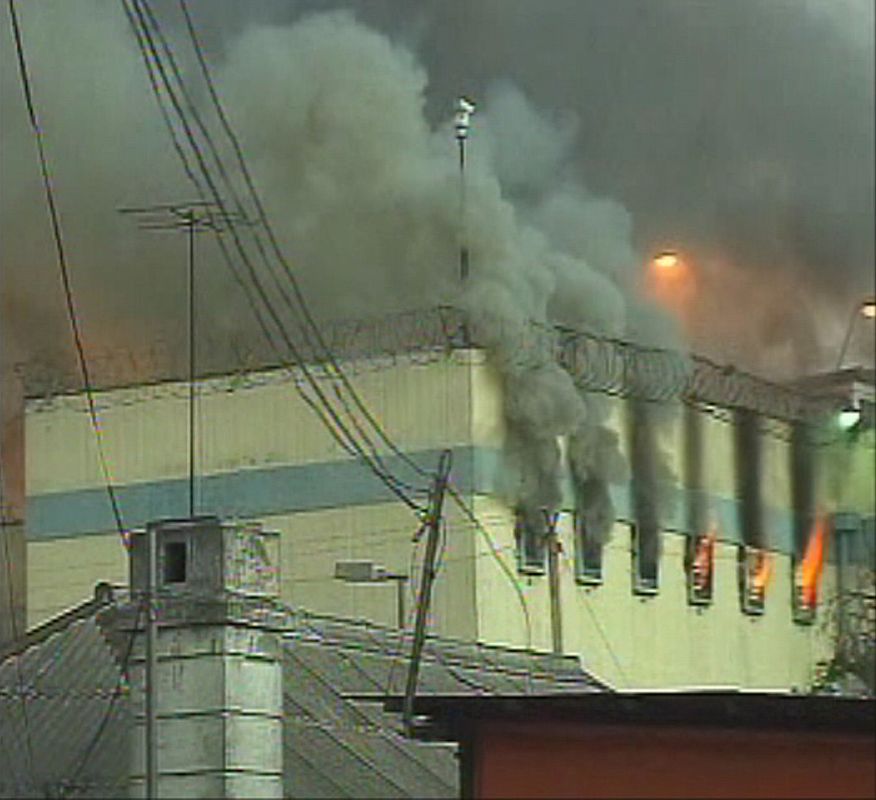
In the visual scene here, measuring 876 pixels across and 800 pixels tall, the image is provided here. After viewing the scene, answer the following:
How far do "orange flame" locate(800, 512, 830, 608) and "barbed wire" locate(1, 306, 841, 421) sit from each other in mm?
841

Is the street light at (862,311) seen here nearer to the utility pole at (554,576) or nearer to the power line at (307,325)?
the utility pole at (554,576)

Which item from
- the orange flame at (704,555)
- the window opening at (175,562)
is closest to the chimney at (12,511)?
the orange flame at (704,555)

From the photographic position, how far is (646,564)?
22578 millimetres

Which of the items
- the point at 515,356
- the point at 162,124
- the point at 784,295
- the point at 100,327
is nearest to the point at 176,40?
the point at 162,124

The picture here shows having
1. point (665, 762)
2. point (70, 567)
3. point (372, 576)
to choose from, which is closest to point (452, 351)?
point (372, 576)

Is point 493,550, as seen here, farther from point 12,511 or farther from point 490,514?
point 12,511

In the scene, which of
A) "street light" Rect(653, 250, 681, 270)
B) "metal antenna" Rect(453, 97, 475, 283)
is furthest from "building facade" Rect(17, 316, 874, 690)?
"street light" Rect(653, 250, 681, 270)

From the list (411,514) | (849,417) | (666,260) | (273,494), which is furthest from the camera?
(411,514)

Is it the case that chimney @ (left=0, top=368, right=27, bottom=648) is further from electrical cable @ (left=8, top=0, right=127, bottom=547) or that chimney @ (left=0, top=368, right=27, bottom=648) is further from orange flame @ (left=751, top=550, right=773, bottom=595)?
orange flame @ (left=751, top=550, right=773, bottom=595)

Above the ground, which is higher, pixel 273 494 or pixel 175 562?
pixel 273 494

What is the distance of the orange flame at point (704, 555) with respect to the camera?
21.7 m

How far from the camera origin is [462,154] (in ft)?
78.5

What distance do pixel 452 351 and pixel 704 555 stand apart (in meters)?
2.70

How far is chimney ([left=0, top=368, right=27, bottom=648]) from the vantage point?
974 inches
